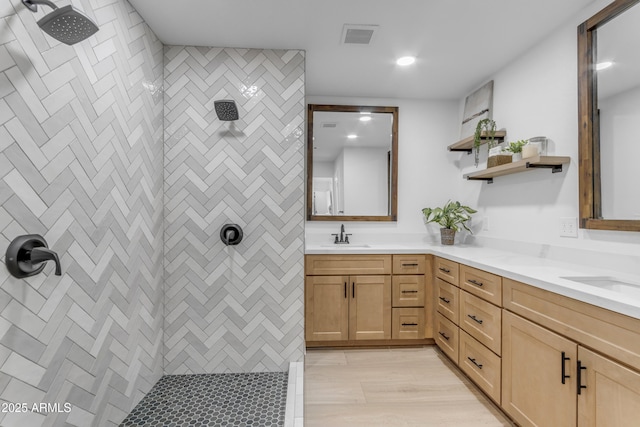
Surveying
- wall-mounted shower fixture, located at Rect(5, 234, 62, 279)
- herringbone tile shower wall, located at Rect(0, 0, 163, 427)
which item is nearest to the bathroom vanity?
herringbone tile shower wall, located at Rect(0, 0, 163, 427)

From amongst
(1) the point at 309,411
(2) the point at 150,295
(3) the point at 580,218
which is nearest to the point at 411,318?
(1) the point at 309,411

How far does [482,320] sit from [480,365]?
0.30m

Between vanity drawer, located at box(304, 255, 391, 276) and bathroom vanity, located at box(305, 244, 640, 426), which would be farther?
vanity drawer, located at box(304, 255, 391, 276)

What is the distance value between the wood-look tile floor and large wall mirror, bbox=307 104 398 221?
1.36 meters

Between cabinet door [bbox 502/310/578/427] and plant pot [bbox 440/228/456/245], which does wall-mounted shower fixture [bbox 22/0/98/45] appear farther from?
plant pot [bbox 440/228/456/245]

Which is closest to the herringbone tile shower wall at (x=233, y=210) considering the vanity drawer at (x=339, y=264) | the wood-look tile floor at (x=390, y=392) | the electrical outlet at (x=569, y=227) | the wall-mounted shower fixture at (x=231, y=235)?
the wall-mounted shower fixture at (x=231, y=235)

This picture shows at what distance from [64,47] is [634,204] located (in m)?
2.76

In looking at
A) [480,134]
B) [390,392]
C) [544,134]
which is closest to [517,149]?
[544,134]

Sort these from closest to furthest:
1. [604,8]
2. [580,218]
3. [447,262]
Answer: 1. [604,8]
2. [580,218]
3. [447,262]

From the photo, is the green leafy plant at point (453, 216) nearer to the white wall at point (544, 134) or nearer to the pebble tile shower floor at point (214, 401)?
the white wall at point (544, 134)

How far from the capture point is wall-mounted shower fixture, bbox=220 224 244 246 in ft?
7.54

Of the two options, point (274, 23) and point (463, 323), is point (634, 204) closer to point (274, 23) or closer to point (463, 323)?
point (463, 323)

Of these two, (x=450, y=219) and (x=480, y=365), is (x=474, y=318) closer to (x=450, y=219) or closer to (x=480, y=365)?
(x=480, y=365)

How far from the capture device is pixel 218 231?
2.37 metres
